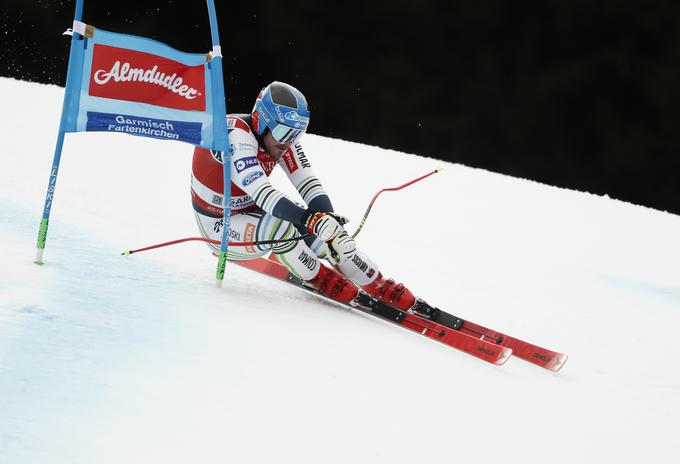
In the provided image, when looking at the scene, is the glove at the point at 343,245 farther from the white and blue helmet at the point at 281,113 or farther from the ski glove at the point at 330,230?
the white and blue helmet at the point at 281,113

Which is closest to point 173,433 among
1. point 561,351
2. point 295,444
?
point 295,444

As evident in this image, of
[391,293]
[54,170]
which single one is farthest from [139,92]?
[391,293]

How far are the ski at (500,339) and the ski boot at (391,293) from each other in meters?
0.05

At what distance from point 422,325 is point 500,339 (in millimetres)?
→ 388

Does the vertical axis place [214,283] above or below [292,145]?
below

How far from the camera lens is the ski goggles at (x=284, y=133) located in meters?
3.32

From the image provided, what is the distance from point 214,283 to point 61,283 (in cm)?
76

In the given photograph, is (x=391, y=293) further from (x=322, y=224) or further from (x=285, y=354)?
(x=285, y=354)

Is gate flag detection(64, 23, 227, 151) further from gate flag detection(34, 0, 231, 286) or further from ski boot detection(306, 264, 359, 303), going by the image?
ski boot detection(306, 264, 359, 303)

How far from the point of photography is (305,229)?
3543 millimetres

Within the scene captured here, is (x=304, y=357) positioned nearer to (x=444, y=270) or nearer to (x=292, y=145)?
(x=292, y=145)

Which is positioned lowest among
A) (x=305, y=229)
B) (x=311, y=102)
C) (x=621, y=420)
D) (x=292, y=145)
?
(x=621, y=420)

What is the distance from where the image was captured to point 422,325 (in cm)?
337

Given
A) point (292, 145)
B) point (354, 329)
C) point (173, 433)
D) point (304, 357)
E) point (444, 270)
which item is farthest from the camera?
point (444, 270)
